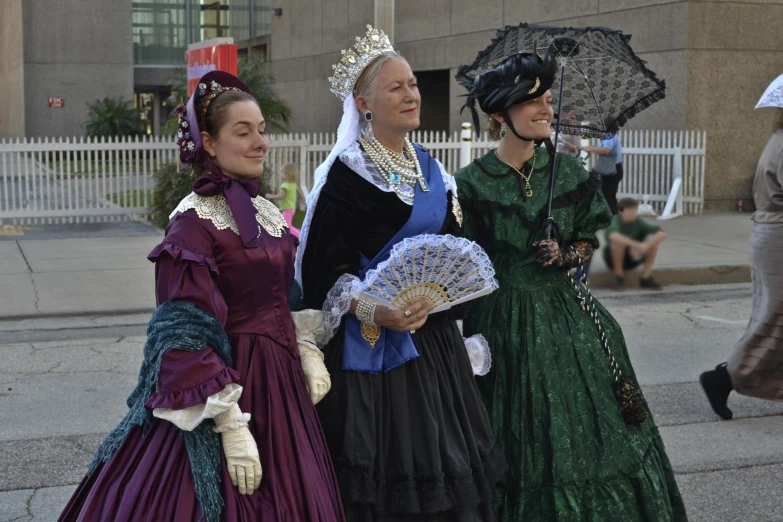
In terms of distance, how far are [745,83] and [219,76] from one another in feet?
51.1

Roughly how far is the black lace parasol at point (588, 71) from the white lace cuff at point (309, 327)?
1.40 meters

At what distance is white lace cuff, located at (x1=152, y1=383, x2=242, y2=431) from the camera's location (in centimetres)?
289

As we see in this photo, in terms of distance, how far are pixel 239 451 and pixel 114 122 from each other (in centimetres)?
3570

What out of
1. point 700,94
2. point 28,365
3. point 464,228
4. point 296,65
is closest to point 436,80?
point 296,65

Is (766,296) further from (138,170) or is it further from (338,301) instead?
(138,170)

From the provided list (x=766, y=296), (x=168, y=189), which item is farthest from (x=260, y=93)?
(x=766, y=296)

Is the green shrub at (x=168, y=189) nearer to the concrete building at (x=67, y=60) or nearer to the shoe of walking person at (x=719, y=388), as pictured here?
the shoe of walking person at (x=719, y=388)

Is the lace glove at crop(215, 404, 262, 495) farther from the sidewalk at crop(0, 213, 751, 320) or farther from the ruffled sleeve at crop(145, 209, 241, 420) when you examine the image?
the sidewalk at crop(0, 213, 751, 320)

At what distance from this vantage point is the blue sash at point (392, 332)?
3.46m

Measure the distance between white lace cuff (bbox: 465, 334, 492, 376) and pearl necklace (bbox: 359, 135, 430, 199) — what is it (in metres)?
0.61

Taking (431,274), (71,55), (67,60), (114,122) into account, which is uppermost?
(71,55)

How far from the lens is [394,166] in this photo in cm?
361

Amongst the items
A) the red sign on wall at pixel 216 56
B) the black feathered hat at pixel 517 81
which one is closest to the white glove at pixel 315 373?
the black feathered hat at pixel 517 81

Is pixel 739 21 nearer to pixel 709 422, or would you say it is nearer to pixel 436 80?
pixel 436 80
